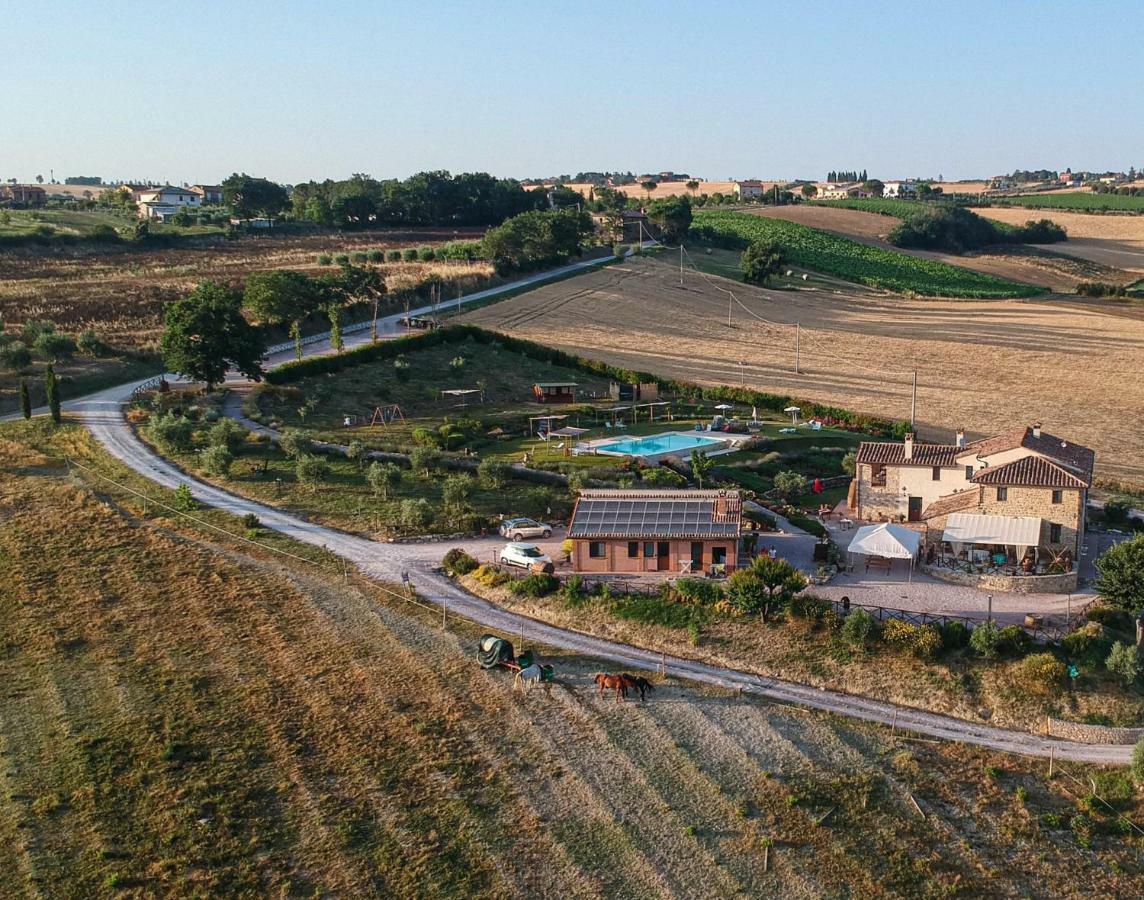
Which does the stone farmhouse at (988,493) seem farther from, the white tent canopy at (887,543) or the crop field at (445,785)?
the crop field at (445,785)

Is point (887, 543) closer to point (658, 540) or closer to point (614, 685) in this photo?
point (658, 540)

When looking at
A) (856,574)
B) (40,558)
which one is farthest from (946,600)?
(40,558)

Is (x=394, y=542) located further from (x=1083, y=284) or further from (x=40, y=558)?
(x=1083, y=284)

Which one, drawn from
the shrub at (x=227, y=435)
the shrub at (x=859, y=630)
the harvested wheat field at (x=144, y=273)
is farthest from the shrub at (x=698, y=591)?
the harvested wheat field at (x=144, y=273)

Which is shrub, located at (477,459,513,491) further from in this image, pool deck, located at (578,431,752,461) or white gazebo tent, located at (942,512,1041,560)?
white gazebo tent, located at (942,512,1041,560)

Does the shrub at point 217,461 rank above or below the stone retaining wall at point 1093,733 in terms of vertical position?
above

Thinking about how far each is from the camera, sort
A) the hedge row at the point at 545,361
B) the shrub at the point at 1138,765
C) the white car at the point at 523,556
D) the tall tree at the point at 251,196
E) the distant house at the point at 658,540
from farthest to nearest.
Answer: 1. the tall tree at the point at 251,196
2. the hedge row at the point at 545,361
3. the white car at the point at 523,556
4. the distant house at the point at 658,540
5. the shrub at the point at 1138,765

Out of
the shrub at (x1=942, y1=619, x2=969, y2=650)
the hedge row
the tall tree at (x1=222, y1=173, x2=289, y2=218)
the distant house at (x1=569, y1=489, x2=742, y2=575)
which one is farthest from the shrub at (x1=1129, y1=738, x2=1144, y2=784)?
the tall tree at (x1=222, y1=173, x2=289, y2=218)
